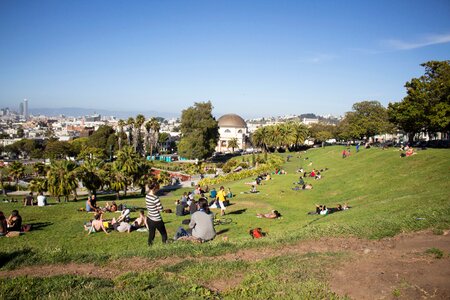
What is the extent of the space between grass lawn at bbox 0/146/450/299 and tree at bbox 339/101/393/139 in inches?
1890

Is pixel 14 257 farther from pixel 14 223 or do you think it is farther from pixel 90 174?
pixel 90 174

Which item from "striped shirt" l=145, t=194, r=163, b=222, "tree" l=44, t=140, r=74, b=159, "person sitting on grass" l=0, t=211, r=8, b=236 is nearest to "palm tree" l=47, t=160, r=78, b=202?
"person sitting on grass" l=0, t=211, r=8, b=236

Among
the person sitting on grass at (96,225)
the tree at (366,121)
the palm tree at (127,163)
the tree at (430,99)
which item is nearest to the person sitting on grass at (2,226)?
the person sitting on grass at (96,225)

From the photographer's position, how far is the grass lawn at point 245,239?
6.43 meters

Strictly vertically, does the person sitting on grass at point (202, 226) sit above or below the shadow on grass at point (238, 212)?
above

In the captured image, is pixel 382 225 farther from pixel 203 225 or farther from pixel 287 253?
pixel 203 225

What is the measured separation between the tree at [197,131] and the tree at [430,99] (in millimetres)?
35105

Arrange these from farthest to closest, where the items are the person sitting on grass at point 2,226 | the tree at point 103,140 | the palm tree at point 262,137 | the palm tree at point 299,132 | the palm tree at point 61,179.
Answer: the tree at point 103,140, the palm tree at point 299,132, the palm tree at point 262,137, the palm tree at point 61,179, the person sitting on grass at point 2,226

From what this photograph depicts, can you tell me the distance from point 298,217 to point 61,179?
56.9 feet

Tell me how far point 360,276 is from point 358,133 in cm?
6884

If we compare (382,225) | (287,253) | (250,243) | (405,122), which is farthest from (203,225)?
(405,122)

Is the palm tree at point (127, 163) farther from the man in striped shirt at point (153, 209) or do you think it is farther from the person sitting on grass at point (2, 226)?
the man in striped shirt at point (153, 209)

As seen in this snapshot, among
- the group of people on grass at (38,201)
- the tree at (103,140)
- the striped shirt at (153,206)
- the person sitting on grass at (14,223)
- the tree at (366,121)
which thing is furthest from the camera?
the tree at (103,140)

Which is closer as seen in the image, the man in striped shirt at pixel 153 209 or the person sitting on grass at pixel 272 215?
the man in striped shirt at pixel 153 209
